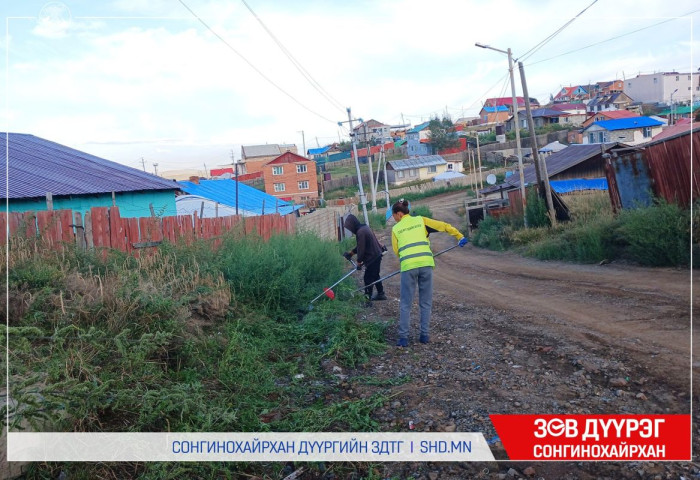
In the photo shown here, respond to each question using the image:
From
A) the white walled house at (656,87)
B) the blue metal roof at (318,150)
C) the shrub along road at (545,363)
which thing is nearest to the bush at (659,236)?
the shrub along road at (545,363)

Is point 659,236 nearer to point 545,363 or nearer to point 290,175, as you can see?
point 545,363

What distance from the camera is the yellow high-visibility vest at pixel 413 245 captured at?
6.34 meters

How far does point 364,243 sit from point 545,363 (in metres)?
4.85

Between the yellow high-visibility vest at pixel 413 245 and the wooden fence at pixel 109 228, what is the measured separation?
15.5 ft

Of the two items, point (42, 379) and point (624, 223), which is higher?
point (624, 223)

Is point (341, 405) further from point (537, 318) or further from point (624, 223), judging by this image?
point (624, 223)

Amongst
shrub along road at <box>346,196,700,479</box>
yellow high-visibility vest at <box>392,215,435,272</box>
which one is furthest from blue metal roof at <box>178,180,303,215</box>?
yellow high-visibility vest at <box>392,215,435,272</box>

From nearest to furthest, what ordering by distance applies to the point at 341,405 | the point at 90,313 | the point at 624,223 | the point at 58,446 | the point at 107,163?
the point at 58,446, the point at 341,405, the point at 90,313, the point at 624,223, the point at 107,163

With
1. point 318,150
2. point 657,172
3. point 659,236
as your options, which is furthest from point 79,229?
point 318,150

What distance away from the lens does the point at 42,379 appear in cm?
426

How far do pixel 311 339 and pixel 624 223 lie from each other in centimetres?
883

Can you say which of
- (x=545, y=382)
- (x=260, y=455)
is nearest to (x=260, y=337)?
(x=260, y=455)

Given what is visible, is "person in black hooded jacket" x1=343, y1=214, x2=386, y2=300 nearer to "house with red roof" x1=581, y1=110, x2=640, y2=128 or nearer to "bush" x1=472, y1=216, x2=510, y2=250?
"bush" x1=472, y1=216, x2=510, y2=250

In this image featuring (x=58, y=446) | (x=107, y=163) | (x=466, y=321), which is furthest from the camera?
(x=107, y=163)
